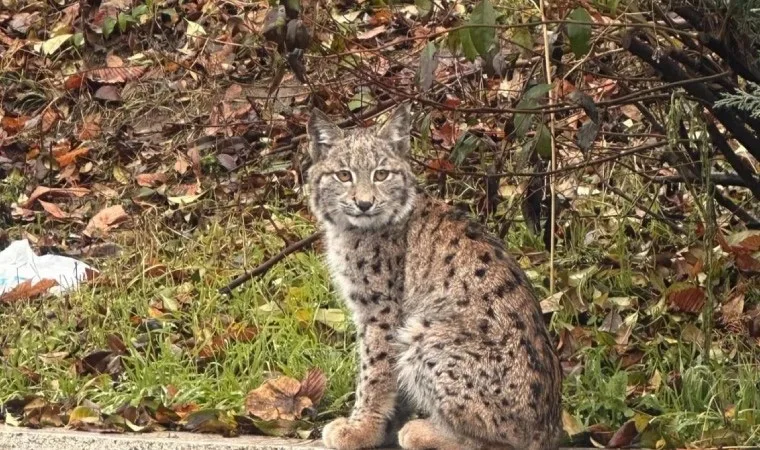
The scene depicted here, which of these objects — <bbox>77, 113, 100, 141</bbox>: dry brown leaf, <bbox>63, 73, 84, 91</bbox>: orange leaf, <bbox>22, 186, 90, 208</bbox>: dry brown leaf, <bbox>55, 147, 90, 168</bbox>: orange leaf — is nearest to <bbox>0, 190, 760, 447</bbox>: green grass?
<bbox>22, 186, 90, 208</bbox>: dry brown leaf

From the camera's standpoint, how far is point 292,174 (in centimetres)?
840

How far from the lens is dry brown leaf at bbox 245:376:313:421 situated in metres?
5.80

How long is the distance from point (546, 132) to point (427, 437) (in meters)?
1.31

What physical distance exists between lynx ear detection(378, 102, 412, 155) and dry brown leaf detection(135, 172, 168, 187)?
A: 3.06 metres

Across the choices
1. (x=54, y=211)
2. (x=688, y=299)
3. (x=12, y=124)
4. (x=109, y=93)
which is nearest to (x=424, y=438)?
(x=688, y=299)

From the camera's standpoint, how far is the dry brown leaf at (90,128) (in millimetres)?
9297

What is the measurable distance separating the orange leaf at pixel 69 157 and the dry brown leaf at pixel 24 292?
1.68 metres

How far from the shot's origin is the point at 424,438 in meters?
5.33

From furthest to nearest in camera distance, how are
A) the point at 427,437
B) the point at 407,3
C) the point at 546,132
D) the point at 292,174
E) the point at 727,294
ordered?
the point at 407,3
the point at 292,174
the point at 727,294
the point at 546,132
the point at 427,437

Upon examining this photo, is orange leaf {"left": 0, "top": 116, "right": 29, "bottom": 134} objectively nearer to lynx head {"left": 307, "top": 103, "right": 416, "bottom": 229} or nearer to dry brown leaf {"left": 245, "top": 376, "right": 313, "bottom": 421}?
lynx head {"left": 307, "top": 103, "right": 416, "bottom": 229}

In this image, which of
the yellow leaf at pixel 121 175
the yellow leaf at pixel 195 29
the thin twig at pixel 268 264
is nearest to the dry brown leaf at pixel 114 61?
the yellow leaf at pixel 195 29

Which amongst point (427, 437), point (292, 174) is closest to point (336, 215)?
point (427, 437)

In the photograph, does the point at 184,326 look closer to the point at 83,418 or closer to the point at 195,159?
the point at 83,418

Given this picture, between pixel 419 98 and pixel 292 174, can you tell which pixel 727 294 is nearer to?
pixel 419 98
